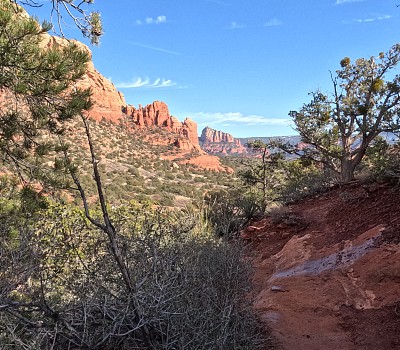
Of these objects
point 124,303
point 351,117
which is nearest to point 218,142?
point 351,117

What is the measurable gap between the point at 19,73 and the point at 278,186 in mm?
16165

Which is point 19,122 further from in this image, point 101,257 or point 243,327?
point 243,327

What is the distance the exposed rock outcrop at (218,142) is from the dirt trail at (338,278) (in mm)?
132532

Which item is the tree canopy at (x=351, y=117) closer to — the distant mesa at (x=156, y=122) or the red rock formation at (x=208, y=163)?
the distant mesa at (x=156, y=122)

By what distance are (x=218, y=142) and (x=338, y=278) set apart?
15586 cm

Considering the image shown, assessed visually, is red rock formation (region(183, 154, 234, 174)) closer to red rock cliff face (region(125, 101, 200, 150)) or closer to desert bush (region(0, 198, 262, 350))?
red rock cliff face (region(125, 101, 200, 150))

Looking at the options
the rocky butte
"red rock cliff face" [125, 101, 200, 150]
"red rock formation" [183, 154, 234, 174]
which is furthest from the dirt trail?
"red rock cliff face" [125, 101, 200, 150]

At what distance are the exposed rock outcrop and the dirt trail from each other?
132532mm

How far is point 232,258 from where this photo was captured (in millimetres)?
4395

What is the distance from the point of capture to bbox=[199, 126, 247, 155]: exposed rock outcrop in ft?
473

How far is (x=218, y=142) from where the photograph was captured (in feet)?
524

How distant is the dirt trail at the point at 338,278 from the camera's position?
373cm

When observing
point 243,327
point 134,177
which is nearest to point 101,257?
point 243,327

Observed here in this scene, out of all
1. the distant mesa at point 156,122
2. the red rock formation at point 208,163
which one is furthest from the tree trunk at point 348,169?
the red rock formation at point 208,163
